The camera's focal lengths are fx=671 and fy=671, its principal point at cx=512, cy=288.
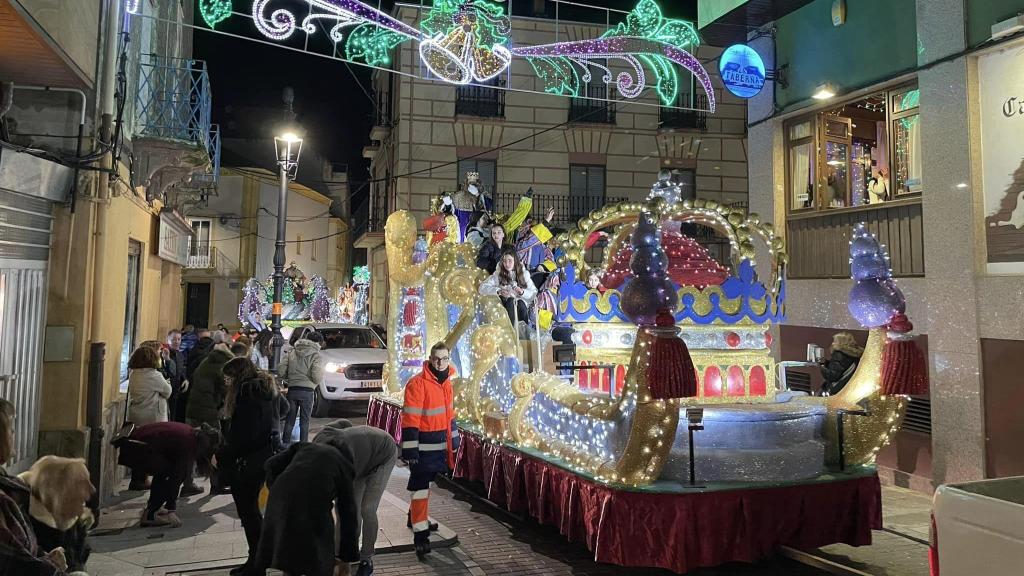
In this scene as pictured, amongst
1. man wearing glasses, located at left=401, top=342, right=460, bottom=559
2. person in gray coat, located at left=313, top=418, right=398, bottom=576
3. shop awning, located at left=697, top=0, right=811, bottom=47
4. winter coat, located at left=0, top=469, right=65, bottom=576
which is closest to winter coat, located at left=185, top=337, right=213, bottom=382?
man wearing glasses, located at left=401, top=342, right=460, bottom=559

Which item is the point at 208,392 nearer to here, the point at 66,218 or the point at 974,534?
the point at 66,218

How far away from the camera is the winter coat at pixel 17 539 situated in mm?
2727

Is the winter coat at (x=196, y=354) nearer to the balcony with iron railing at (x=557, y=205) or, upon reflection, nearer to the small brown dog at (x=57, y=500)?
the small brown dog at (x=57, y=500)

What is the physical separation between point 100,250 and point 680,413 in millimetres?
6091

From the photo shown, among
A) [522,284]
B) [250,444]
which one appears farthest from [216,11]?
[250,444]

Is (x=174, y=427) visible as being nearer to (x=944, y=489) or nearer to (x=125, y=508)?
(x=125, y=508)

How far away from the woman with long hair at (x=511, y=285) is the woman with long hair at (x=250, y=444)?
10.5ft

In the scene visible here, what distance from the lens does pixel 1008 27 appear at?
24.2 feet

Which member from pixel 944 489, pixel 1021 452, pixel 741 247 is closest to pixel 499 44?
pixel 741 247

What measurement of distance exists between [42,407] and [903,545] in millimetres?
8507

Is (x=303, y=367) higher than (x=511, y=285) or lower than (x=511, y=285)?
lower

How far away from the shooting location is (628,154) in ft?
67.9

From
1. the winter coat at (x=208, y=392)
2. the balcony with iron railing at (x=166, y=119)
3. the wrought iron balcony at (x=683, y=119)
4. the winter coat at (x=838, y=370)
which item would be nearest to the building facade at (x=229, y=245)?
the wrought iron balcony at (x=683, y=119)

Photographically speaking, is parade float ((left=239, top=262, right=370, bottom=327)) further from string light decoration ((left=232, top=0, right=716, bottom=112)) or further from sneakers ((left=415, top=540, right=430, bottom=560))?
sneakers ((left=415, top=540, right=430, bottom=560))
